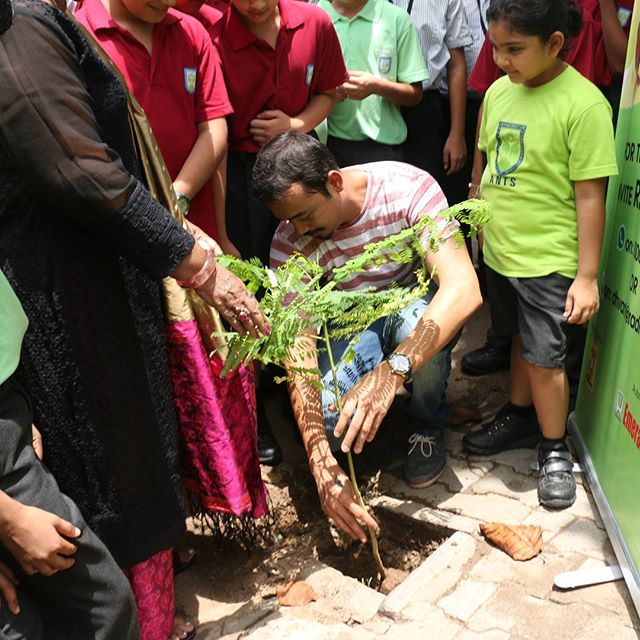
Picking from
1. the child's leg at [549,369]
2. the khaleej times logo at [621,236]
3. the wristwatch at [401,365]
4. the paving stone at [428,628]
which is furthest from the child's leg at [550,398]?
the paving stone at [428,628]

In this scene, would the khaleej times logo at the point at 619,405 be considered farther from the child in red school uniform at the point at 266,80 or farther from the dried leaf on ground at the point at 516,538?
the child in red school uniform at the point at 266,80

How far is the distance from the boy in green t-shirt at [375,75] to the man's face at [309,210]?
44.8 inches

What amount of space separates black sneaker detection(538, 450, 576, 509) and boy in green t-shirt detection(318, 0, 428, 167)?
5.64ft

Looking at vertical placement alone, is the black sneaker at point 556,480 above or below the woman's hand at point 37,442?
below

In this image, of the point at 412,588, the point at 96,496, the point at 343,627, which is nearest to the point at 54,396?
the point at 96,496

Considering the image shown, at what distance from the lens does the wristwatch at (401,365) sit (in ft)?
8.49

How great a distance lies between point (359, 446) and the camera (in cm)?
243

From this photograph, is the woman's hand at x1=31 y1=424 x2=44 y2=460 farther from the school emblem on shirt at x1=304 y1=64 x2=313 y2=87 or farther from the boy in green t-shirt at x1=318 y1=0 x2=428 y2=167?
the boy in green t-shirt at x1=318 y1=0 x2=428 y2=167

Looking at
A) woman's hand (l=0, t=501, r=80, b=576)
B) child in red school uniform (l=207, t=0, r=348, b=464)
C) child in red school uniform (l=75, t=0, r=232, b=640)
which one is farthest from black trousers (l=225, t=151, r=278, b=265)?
woman's hand (l=0, t=501, r=80, b=576)

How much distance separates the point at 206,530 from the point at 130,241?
156cm

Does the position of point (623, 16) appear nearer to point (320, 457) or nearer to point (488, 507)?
point (488, 507)

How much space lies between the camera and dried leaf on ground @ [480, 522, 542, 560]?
8.71 ft

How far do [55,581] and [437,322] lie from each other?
4.95 feet

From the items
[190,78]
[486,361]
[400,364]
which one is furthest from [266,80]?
[486,361]
